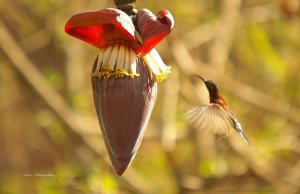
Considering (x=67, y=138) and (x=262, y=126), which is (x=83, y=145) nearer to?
(x=67, y=138)

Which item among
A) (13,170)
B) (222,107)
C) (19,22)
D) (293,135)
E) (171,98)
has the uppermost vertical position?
(222,107)

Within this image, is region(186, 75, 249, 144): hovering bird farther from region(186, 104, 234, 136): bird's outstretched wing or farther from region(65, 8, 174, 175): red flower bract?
region(65, 8, 174, 175): red flower bract

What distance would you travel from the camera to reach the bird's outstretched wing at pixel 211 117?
1.38 m

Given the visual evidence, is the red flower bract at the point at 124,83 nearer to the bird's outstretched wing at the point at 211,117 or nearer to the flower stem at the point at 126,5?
the flower stem at the point at 126,5

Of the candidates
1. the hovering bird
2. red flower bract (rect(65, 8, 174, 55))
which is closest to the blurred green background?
the hovering bird

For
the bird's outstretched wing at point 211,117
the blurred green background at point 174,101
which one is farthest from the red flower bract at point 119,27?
the blurred green background at point 174,101

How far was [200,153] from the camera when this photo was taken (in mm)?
3104

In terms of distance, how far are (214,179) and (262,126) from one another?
0.97 meters

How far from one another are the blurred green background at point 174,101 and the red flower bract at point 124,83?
101 cm

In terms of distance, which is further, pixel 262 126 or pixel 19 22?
pixel 262 126

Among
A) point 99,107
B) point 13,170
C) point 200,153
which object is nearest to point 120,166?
point 99,107

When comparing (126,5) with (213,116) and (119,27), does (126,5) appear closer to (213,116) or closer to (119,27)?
(119,27)

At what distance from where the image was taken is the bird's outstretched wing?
1.38 metres

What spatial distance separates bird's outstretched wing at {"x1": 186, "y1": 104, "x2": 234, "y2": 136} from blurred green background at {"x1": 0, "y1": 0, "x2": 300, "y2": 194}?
0.74m
